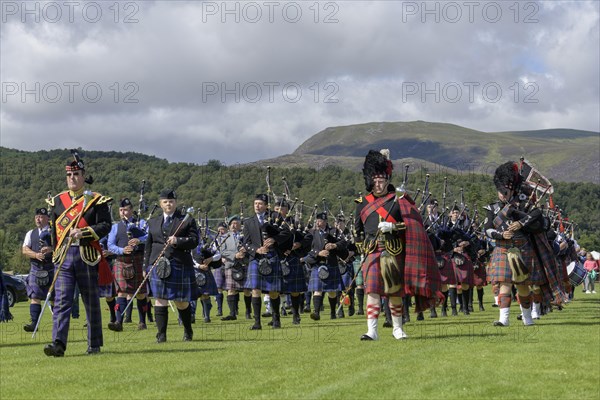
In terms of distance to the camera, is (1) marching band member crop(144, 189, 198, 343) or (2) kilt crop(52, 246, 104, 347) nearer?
(2) kilt crop(52, 246, 104, 347)

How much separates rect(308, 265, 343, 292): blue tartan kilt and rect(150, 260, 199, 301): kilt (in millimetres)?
5801

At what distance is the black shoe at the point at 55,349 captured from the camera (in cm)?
919

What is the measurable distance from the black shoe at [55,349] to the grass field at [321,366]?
0.36 ft

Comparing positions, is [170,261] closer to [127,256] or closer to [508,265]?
[127,256]

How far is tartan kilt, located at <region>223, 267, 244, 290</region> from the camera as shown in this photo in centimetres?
1830

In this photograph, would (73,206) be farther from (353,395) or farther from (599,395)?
(599,395)

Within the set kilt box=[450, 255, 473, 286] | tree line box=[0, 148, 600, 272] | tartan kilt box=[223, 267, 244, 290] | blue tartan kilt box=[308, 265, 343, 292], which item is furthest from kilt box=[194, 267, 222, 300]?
tree line box=[0, 148, 600, 272]

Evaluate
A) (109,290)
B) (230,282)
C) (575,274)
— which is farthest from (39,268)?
(575,274)

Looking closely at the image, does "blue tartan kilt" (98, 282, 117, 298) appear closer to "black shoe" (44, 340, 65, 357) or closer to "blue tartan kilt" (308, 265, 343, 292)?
"blue tartan kilt" (308, 265, 343, 292)

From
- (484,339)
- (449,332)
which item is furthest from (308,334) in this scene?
(484,339)

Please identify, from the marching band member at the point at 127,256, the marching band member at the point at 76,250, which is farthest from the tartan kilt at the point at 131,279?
the marching band member at the point at 76,250

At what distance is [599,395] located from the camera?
20.9 feet

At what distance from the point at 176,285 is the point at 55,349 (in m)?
2.08

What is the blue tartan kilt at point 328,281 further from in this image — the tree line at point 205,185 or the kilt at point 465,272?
the tree line at point 205,185
